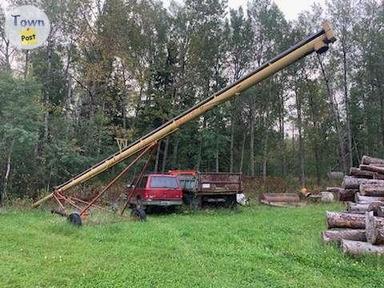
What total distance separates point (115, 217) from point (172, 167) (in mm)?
21538

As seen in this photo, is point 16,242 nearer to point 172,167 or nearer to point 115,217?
point 115,217

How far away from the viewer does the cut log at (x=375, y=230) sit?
8492 mm

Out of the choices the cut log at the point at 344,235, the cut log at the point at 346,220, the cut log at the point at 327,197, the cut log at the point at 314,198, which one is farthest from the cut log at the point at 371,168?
the cut log at the point at 314,198

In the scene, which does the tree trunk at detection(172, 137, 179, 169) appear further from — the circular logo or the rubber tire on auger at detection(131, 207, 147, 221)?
the rubber tire on auger at detection(131, 207, 147, 221)

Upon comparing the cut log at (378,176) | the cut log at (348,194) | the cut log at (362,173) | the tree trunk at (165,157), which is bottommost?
the cut log at (348,194)

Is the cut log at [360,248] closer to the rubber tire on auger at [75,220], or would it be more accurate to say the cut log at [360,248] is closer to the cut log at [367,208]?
the cut log at [367,208]

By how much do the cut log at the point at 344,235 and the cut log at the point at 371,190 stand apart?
247 cm

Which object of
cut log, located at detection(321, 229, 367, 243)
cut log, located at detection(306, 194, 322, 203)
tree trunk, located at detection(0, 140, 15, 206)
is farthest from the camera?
cut log, located at detection(306, 194, 322, 203)

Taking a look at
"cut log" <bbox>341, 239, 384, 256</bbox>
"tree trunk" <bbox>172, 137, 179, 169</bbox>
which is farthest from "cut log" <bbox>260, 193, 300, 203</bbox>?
"cut log" <bbox>341, 239, 384, 256</bbox>

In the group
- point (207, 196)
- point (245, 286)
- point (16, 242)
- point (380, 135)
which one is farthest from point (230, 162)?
point (245, 286)

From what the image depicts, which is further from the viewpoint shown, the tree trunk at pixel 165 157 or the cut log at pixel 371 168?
the tree trunk at pixel 165 157

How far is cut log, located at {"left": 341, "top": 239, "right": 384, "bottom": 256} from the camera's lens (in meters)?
8.52

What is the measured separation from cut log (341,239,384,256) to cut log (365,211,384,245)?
0.12m

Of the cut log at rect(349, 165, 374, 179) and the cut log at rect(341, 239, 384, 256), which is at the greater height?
the cut log at rect(349, 165, 374, 179)
